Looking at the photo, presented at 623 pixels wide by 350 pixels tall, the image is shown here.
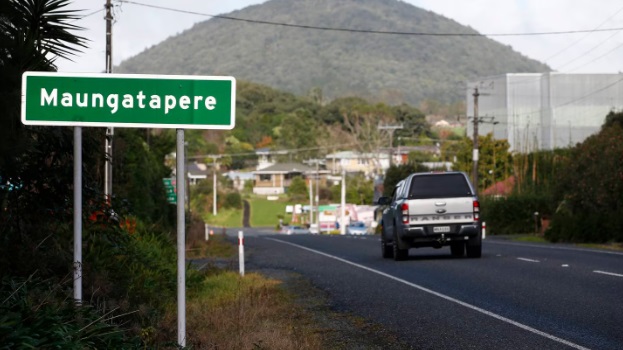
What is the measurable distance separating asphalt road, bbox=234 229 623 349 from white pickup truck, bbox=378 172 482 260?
0.54m

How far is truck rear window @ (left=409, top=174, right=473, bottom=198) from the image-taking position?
25828mm

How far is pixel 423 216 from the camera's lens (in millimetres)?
25578

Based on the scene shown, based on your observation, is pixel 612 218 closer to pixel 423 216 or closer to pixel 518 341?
pixel 423 216

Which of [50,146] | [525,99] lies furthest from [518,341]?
[525,99]

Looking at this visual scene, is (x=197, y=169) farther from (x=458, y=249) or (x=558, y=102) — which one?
(x=458, y=249)

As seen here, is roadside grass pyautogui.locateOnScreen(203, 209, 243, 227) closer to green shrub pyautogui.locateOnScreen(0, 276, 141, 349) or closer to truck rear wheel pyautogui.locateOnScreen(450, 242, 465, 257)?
truck rear wheel pyautogui.locateOnScreen(450, 242, 465, 257)

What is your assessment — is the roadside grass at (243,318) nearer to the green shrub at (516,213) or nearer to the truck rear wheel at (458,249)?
the truck rear wheel at (458,249)

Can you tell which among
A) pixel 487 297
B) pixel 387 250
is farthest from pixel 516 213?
pixel 487 297

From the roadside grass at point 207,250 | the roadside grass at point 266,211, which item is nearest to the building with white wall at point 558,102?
the roadside grass at point 266,211

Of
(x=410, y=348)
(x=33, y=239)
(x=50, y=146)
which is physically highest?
(x=50, y=146)

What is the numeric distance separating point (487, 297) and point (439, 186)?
9.97 m

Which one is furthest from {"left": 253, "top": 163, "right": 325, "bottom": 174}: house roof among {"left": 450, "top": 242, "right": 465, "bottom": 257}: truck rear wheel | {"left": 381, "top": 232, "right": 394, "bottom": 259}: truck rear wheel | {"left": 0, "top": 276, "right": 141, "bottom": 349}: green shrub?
{"left": 0, "top": 276, "right": 141, "bottom": 349}: green shrub

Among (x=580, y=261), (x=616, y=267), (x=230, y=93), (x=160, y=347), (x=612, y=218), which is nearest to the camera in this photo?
(x=230, y=93)

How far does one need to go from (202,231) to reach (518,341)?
37427mm
